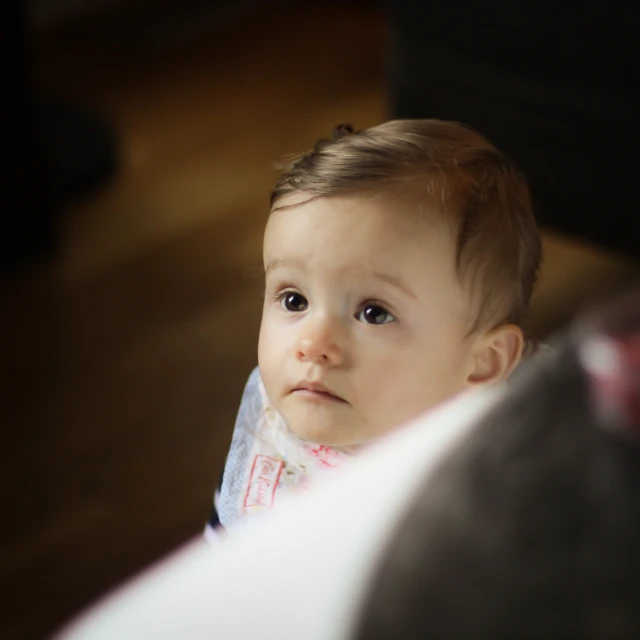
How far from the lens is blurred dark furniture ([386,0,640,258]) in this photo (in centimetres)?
131

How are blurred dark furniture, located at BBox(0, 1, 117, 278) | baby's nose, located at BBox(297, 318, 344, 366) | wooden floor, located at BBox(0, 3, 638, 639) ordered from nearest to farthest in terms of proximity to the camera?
baby's nose, located at BBox(297, 318, 344, 366) → wooden floor, located at BBox(0, 3, 638, 639) → blurred dark furniture, located at BBox(0, 1, 117, 278)

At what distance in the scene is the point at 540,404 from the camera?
Answer: 26 cm

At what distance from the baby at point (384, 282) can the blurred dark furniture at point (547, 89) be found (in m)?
0.76

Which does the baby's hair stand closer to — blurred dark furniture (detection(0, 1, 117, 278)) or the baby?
the baby

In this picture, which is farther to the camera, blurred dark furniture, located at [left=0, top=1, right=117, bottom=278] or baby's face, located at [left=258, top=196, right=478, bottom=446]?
blurred dark furniture, located at [left=0, top=1, right=117, bottom=278]

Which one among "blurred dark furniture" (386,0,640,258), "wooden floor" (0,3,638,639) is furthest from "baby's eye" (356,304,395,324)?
"blurred dark furniture" (386,0,640,258)

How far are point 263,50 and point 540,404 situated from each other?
2.50 meters

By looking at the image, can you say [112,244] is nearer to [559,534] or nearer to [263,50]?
[263,50]

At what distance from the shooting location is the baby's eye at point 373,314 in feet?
1.79

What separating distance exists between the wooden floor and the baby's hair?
0.09 m

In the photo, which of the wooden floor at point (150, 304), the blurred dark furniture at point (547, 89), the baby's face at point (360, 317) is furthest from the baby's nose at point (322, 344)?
the blurred dark furniture at point (547, 89)

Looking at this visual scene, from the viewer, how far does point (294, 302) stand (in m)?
0.57

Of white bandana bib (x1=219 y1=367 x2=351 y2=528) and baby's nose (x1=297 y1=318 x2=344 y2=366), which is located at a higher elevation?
baby's nose (x1=297 y1=318 x2=344 y2=366)

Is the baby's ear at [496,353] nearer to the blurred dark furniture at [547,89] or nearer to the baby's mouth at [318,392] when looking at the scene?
the baby's mouth at [318,392]
